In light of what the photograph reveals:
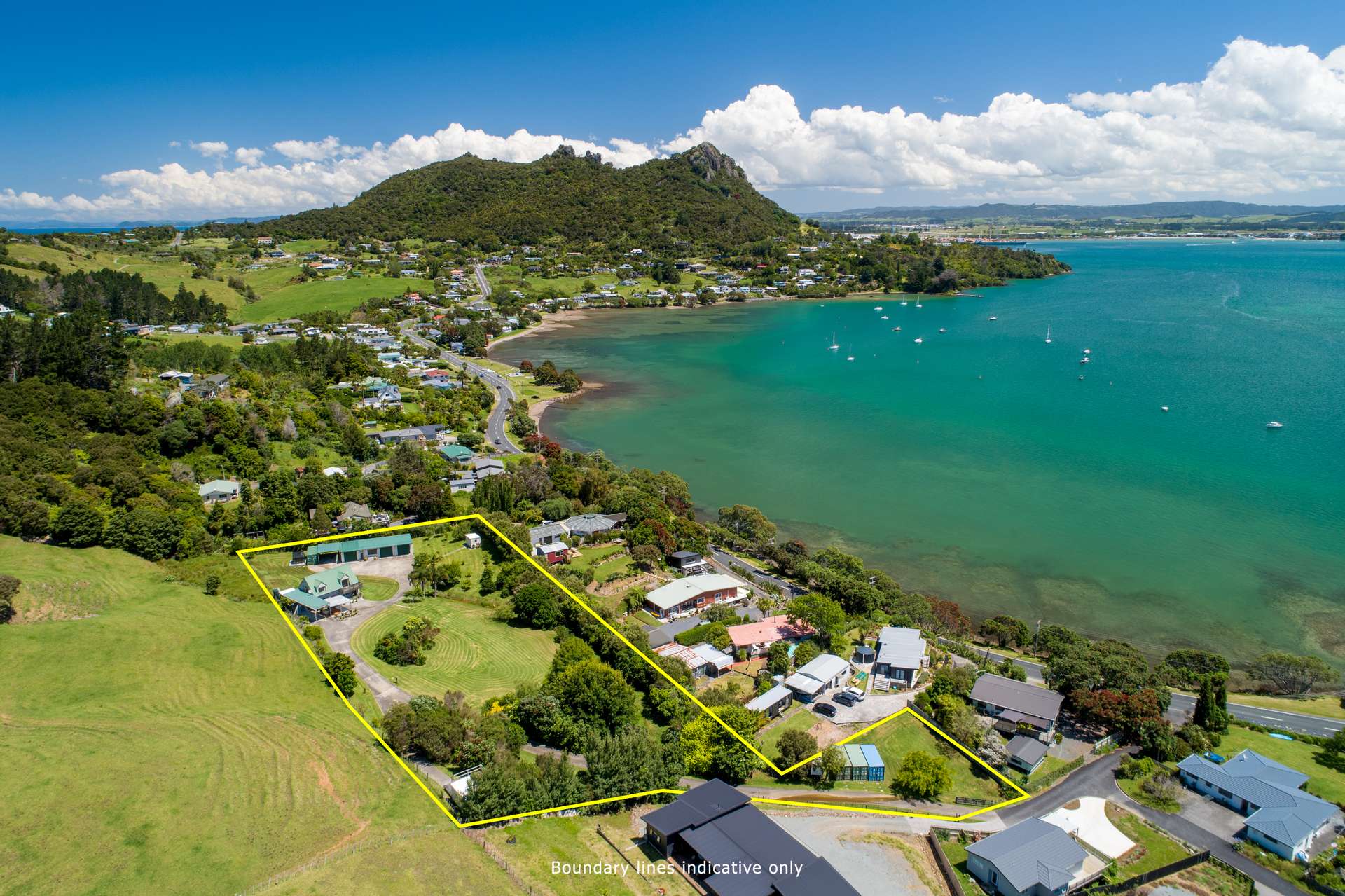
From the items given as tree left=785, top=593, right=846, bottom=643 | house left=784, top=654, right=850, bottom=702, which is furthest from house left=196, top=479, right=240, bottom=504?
house left=784, top=654, right=850, bottom=702

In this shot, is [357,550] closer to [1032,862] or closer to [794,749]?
[794,749]

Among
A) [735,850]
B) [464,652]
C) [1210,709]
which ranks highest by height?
[735,850]

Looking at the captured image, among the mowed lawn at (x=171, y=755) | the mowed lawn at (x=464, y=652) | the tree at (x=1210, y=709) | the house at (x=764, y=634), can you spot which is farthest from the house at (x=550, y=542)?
the tree at (x=1210, y=709)

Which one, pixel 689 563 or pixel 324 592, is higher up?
pixel 324 592

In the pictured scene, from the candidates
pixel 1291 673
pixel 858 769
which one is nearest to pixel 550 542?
pixel 858 769

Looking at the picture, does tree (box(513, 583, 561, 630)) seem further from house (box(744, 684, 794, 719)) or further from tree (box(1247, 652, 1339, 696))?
tree (box(1247, 652, 1339, 696))

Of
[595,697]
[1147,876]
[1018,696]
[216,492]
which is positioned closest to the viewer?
[1147,876]

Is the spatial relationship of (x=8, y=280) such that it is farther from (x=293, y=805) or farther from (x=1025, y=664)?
(x=1025, y=664)
